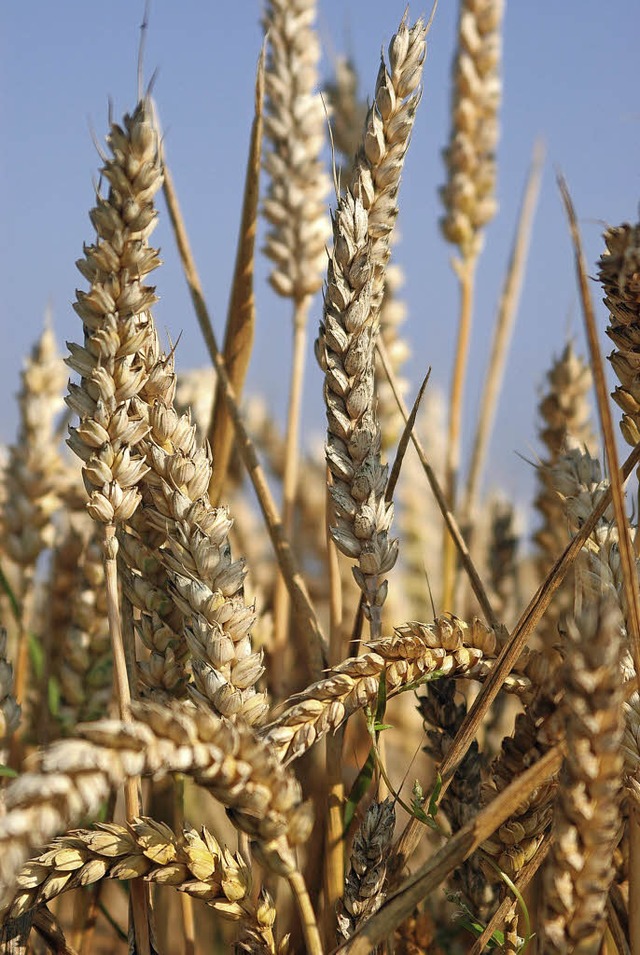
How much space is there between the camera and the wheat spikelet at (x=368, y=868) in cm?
61

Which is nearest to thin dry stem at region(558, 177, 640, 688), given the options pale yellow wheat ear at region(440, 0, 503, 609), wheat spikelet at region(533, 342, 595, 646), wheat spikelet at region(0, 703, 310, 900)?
wheat spikelet at region(0, 703, 310, 900)

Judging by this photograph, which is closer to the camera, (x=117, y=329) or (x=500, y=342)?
(x=117, y=329)

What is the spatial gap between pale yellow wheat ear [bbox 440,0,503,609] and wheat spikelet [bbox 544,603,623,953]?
1306 millimetres

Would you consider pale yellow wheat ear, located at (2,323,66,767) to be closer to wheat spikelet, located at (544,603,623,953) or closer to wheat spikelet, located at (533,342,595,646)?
wheat spikelet, located at (533,342,595,646)

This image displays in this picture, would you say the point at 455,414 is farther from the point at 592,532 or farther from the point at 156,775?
the point at 156,775

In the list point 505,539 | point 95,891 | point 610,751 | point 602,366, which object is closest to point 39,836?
point 610,751

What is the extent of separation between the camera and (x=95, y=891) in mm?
858

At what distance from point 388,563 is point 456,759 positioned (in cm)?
15

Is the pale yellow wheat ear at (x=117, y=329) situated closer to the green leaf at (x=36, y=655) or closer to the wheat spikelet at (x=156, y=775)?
the wheat spikelet at (x=156, y=775)

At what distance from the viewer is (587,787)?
44 cm

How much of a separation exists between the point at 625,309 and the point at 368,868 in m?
0.42

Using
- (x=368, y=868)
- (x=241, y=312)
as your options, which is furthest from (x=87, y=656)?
(x=368, y=868)

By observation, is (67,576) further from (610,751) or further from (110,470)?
(610,751)

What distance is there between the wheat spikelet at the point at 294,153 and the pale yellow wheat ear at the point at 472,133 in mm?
401
